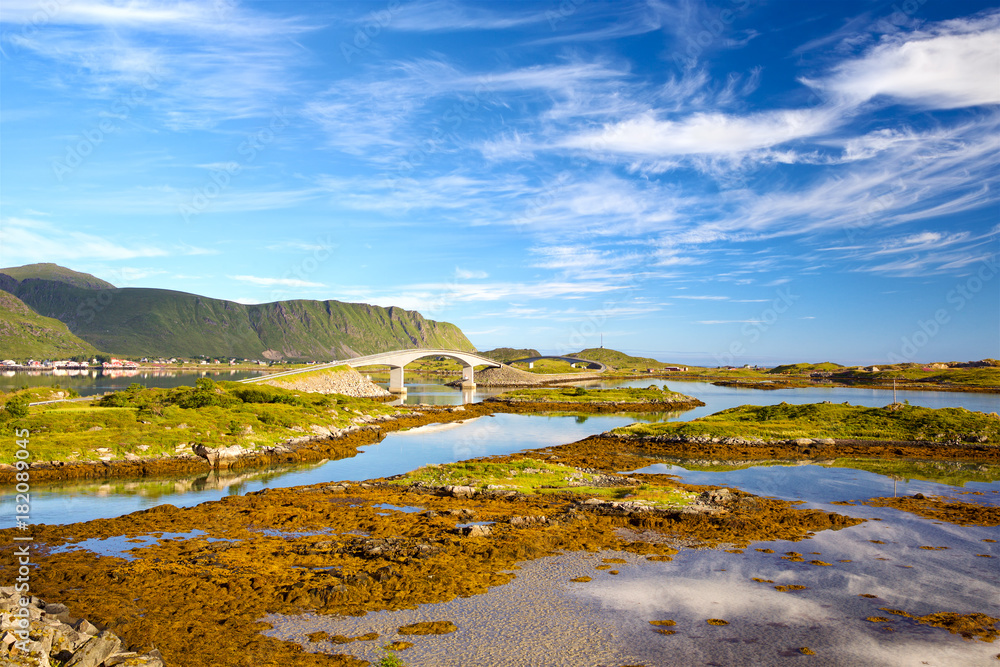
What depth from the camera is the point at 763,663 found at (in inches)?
470

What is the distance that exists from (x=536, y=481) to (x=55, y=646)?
2353 centimetres

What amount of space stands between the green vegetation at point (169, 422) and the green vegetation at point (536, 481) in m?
18.5

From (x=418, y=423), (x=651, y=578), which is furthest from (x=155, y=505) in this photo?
(x=418, y=423)

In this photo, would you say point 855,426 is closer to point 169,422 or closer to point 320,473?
point 320,473

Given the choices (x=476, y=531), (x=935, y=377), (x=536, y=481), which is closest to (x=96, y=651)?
(x=476, y=531)

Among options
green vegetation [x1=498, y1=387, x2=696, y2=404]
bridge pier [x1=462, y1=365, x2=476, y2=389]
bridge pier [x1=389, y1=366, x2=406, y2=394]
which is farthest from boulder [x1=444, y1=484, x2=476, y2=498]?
bridge pier [x1=462, y1=365, x2=476, y2=389]

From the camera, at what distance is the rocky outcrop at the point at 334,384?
87.2m

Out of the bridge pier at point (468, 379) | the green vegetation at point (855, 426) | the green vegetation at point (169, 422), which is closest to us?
the green vegetation at point (169, 422)

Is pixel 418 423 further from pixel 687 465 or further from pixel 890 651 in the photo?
pixel 890 651

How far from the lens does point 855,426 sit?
5194cm

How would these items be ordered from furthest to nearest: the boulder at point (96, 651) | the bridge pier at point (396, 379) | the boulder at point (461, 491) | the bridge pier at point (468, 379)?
1. the bridge pier at point (468, 379)
2. the bridge pier at point (396, 379)
3. the boulder at point (461, 491)
4. the boulder at point (96, 651)

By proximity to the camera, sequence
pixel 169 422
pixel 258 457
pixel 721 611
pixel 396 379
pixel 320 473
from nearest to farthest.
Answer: pixel 721 611 < pixel 320 473 < pixel 258 457 < pixel 169 422 < pixel 396 379

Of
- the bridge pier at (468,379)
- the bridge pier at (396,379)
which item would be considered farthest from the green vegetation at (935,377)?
the bridge pier at (396,379)

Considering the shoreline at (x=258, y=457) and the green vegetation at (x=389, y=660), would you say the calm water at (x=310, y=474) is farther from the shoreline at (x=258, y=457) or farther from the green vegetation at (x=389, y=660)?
the green vegetation at (x=389, y=660)
